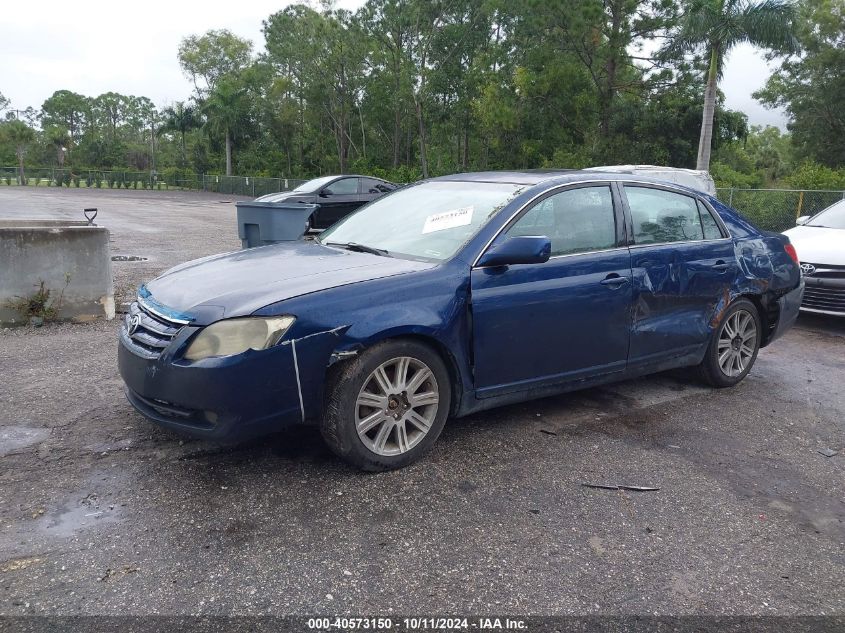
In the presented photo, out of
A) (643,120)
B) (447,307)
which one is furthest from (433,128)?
(447,307)

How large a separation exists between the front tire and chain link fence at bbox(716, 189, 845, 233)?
14653 millimetres

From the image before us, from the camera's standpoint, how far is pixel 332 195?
16594 mm

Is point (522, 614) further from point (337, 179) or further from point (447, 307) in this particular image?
point (337, 179)

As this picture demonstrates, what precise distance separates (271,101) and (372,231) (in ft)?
199

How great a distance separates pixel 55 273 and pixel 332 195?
1015cm

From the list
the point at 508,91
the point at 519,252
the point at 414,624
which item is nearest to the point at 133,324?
the point at 519,252

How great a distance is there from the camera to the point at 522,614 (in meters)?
2.61

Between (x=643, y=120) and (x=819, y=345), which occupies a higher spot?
(x=643, y=120)

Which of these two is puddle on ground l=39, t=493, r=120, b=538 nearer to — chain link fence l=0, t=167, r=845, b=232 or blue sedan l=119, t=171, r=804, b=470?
blue sedan l=119, t=171, r=804, b=470

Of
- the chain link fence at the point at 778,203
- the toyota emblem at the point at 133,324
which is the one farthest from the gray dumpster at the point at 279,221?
the chain link fence at the point at 778,203

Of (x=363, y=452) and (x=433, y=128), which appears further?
(x=433, y=128)

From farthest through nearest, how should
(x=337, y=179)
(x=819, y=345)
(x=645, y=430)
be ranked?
1. (x=337, y=179)
2. (x=819, y=345)
3. (x=645, y=430)

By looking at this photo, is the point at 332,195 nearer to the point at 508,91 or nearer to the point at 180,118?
the point at 508,91

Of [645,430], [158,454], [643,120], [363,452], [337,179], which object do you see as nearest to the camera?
[363,452]
